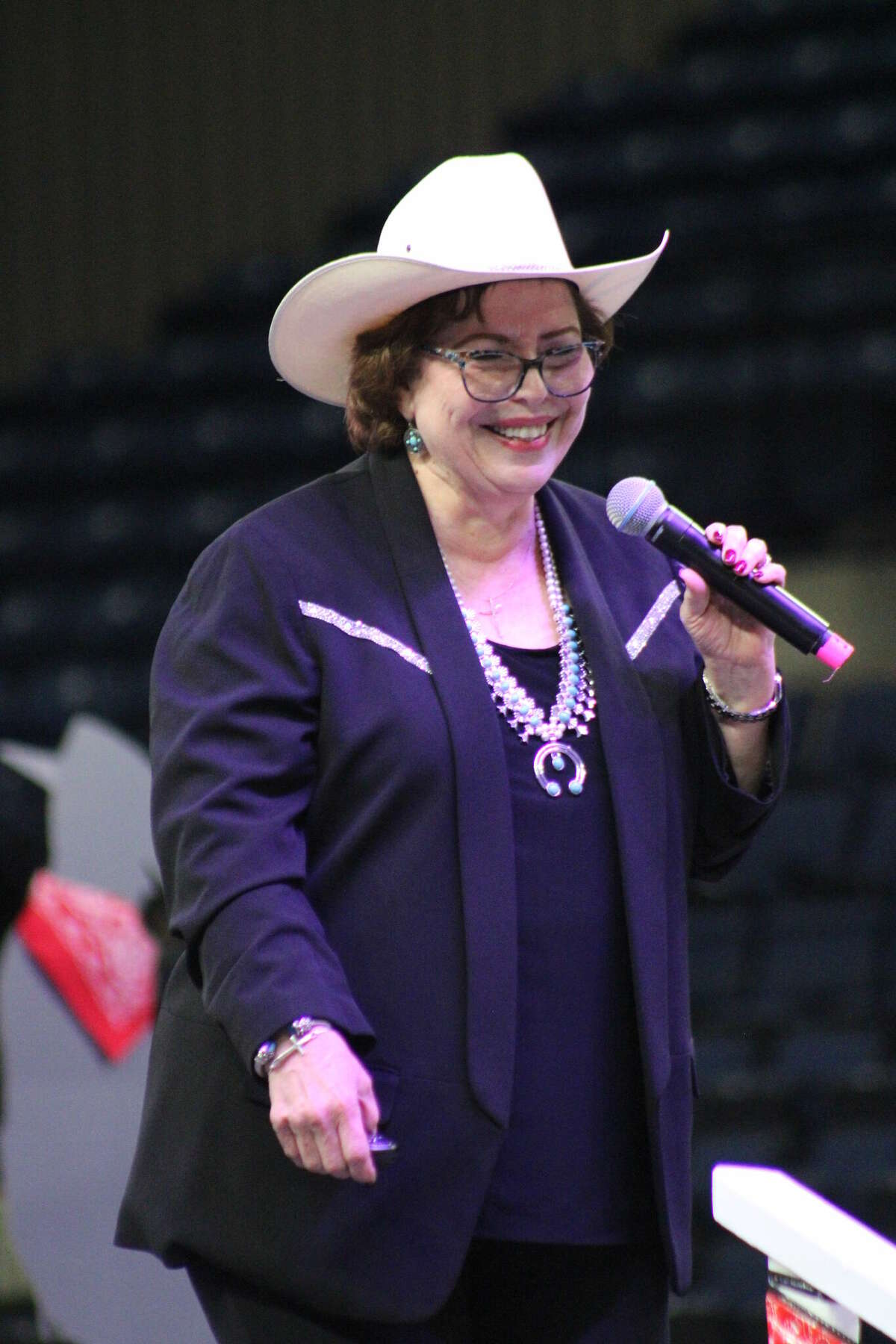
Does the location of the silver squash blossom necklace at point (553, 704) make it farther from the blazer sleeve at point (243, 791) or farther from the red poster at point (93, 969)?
the red poster at point (93, 969)

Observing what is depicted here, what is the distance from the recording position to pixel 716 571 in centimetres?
151

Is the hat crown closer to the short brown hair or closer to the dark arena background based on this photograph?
the short brown hair

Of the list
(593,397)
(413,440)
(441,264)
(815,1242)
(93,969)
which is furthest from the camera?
(593,397)

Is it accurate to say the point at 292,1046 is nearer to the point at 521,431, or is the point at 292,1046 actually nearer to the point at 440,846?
the point at 440,846

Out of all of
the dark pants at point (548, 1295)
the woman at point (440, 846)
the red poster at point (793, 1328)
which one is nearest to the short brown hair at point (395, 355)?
the woman at point (440, 846)

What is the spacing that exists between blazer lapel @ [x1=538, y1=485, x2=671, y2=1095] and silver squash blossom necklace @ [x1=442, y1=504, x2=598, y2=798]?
12 mm

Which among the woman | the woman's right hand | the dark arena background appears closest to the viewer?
the woman's right hand

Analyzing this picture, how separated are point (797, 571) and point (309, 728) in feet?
17.1

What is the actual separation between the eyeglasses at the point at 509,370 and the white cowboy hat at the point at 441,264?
0.06 meters

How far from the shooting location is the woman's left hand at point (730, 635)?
59.7 inches

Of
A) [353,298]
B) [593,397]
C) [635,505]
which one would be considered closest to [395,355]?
[353,298]

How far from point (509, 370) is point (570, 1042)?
20.8 inches

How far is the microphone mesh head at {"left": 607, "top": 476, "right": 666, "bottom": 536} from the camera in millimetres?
1534

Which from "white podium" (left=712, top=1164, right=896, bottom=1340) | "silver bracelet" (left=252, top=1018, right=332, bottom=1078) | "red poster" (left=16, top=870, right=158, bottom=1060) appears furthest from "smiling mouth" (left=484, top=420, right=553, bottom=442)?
"red poster" (left=16, top=870, right=158, bottom=1060)
